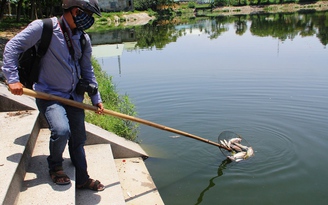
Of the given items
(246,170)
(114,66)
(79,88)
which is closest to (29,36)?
(79,88)

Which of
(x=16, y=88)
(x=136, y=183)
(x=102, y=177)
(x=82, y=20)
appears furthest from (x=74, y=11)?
(x=136, y=183)

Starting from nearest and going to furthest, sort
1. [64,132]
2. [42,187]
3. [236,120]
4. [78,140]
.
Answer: [64,132]
[42,187]
[78,140]
[236,120]

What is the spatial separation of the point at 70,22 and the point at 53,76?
61 cm

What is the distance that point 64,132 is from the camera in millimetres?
3619

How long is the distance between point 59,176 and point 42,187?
0.21m

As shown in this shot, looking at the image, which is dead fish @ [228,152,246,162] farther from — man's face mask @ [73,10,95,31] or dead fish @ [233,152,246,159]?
man's face mask @ [73,10,95,31]

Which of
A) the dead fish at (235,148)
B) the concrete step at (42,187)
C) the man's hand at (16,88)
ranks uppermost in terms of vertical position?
the man's hand at (16,88)

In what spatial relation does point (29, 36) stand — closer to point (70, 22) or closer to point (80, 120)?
point (70, 22)

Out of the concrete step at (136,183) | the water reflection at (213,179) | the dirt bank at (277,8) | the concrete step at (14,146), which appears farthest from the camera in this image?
the dirt bank at (277,8)

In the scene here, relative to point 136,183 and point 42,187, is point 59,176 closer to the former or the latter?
point 42,187

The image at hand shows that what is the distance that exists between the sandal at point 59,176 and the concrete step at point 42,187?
0.04 metres

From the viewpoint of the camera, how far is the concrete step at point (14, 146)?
3.36 metres

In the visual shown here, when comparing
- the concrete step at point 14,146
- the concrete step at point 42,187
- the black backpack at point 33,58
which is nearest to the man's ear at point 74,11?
the black backpack at point 33,58

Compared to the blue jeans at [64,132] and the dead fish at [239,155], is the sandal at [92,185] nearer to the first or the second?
the blue jeans at [64,132]
